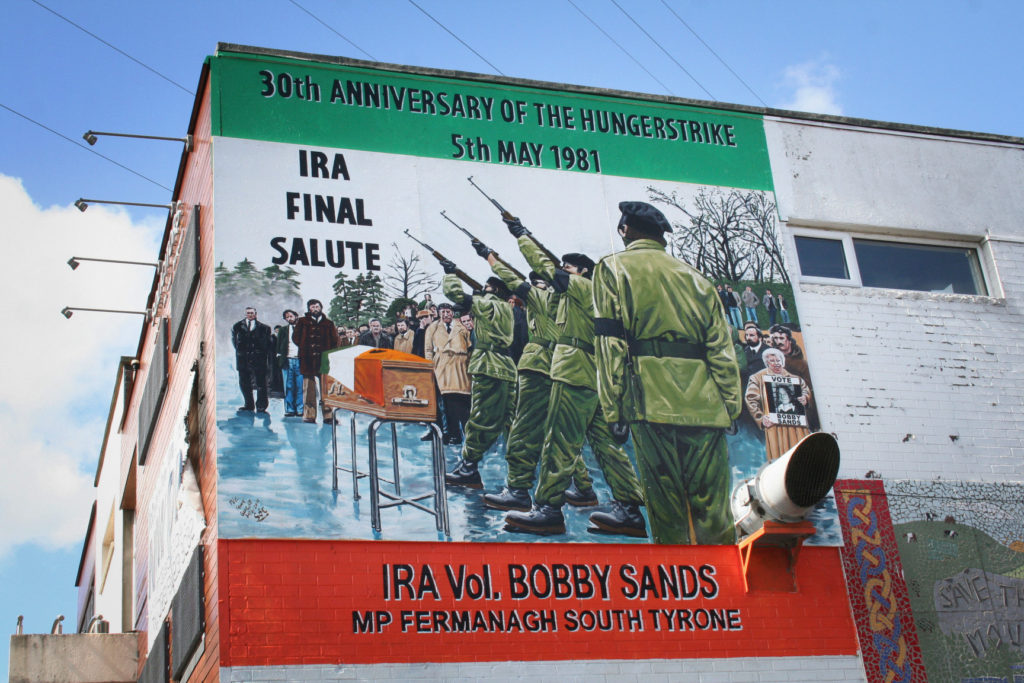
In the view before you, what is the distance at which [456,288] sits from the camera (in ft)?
39.6

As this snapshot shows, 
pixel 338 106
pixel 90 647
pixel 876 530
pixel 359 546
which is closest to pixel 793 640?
pixel 876 530

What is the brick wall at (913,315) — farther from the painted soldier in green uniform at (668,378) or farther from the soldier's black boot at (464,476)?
the soldier's black boot at (464,476)

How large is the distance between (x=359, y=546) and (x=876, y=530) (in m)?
5.47

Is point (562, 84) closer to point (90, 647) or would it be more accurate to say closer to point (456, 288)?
point (456, 288)

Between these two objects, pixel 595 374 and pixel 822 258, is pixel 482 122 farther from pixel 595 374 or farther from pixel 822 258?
pixel 822 258

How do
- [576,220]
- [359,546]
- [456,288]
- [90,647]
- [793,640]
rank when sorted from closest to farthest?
[359,546] → [793,640] → [456,288] → [576,220] → [90,647]

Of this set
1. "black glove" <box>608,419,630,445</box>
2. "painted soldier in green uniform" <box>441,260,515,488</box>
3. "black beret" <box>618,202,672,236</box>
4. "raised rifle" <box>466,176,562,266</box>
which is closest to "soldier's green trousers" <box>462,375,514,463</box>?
"painted soldier in green uniform" <box>441,260,515,488</box>

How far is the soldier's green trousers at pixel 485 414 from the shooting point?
11352mm

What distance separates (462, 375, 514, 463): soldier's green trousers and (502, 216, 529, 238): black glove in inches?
70.6

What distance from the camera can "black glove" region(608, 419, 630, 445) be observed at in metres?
11.8

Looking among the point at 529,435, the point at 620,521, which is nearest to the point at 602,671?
the point at 620,521

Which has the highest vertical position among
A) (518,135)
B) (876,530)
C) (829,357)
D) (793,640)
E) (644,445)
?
(518,135)

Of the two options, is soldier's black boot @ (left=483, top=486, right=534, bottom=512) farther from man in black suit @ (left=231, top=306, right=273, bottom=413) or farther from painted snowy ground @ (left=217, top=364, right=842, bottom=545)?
man in black suit @ (left=231, top=306, right=273, bottom=413)

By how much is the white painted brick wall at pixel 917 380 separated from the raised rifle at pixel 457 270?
3.82 metres
